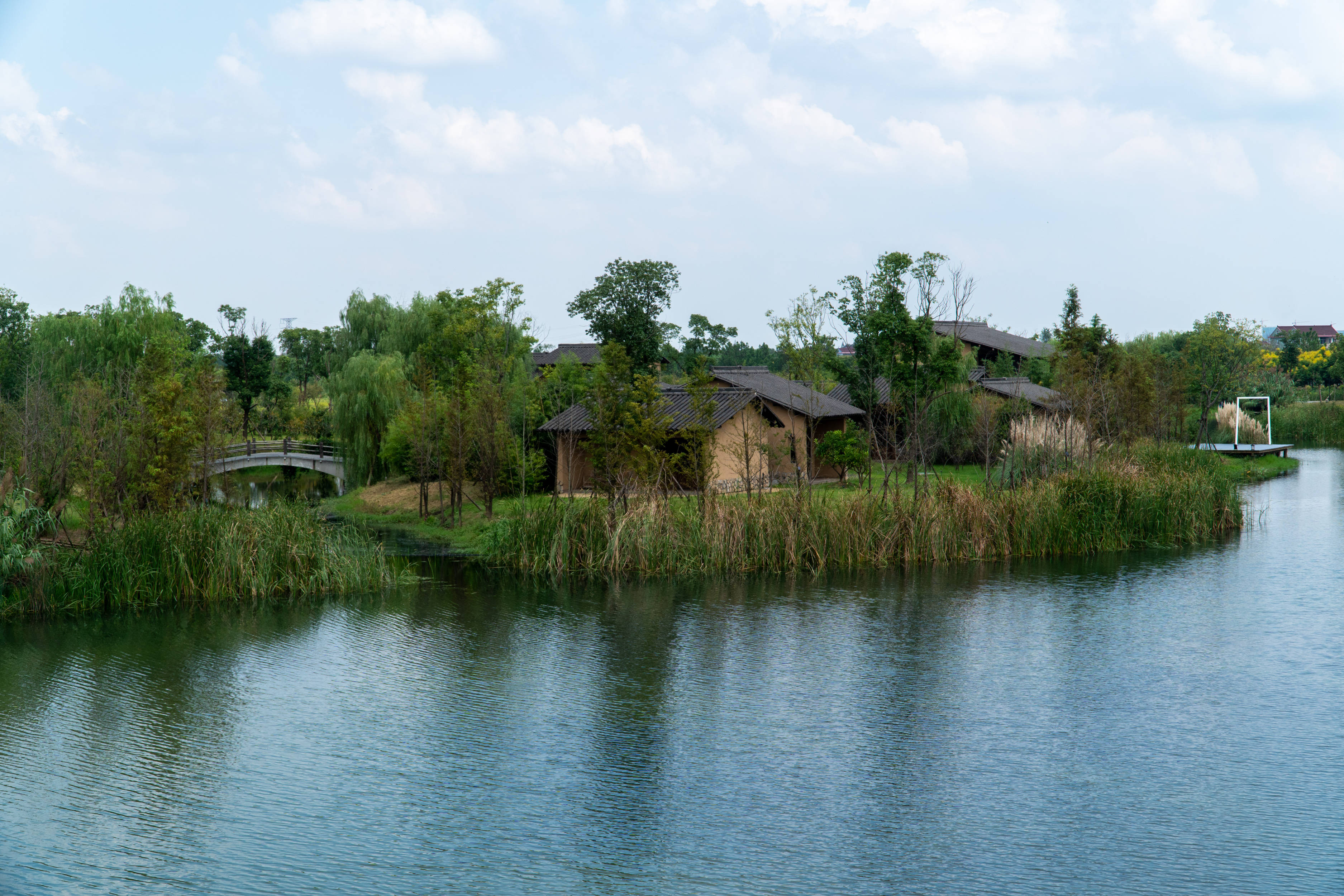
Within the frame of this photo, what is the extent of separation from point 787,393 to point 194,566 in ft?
64.3

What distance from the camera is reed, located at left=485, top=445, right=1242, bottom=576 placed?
19.0 m

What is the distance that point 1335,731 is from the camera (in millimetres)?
9992

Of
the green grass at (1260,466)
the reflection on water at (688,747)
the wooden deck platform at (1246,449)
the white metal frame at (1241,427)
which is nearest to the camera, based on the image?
the reflection on water at (688,747)

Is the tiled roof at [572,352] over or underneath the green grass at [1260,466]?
over

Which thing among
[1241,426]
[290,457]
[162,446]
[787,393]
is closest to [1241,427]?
[1241,426]

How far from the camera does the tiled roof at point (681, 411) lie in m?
27.7

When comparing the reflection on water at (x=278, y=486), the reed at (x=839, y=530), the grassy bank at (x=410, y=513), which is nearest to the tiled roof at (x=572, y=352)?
the reflection on water at (x=278, y=486)

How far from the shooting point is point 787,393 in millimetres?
32875

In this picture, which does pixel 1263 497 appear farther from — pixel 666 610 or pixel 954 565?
pixel 666 610

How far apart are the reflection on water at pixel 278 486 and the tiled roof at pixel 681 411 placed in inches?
273

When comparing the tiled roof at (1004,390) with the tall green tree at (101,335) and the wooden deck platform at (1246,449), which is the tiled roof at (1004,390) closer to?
the wooden deck platform at (1246,449)

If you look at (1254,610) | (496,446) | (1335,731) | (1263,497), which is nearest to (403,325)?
(496,446)

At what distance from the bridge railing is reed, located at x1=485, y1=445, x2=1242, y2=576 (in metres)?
20.0

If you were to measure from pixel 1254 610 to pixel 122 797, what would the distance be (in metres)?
13.9
